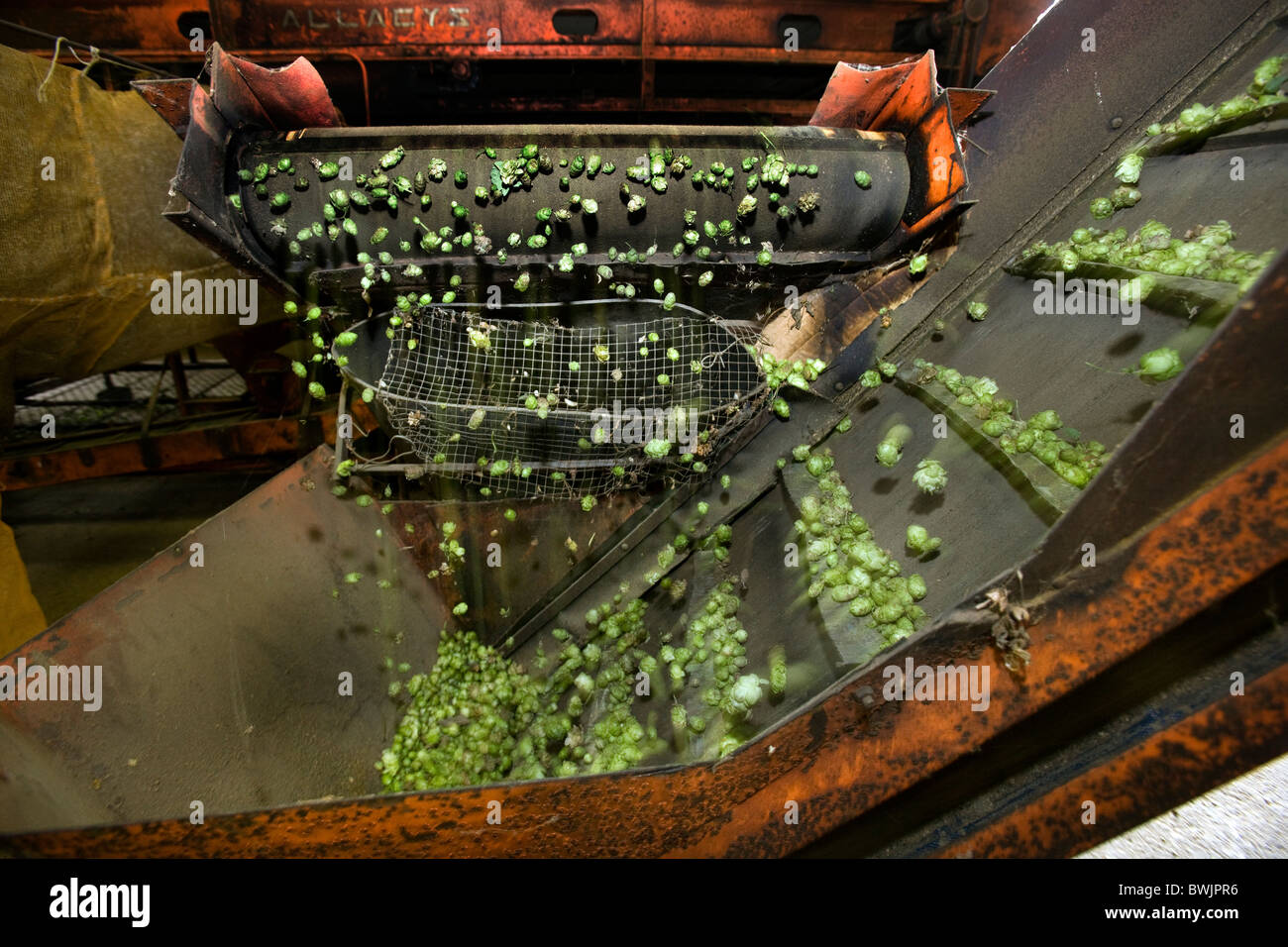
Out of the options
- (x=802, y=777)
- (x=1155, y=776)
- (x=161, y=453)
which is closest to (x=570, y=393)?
(x=802, y=777)

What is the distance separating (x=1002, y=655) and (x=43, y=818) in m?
3.37

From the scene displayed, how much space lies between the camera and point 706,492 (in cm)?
288

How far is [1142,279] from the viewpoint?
6.56 ft

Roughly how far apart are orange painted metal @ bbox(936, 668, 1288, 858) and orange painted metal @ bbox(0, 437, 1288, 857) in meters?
0.26

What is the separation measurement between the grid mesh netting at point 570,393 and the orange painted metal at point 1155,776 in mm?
1693

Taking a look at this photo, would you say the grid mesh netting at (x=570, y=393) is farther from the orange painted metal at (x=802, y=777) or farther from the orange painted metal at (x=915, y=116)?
the orange painted metal at (x=802, y=777)

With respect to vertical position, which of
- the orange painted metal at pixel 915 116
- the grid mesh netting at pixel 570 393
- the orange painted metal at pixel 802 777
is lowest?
the orange painted metal at pixel 802 777

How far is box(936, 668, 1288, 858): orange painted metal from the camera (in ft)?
4.51

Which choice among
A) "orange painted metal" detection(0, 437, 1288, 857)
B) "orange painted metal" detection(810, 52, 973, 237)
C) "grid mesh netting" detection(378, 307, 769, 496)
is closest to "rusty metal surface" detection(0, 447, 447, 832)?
"grid mesh netting" detection(378, 307, 769, 496)

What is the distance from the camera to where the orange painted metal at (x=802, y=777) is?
1.37 m

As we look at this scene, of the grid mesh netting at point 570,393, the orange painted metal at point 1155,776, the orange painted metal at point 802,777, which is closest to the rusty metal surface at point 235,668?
the grid mesh netting at point 570,393

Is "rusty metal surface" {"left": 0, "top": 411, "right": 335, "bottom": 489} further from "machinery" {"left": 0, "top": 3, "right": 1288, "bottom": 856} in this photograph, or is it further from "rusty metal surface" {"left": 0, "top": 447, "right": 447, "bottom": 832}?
"machinery" {"left": 0, "top": 3, "right": 1288, "bottom": 856}
